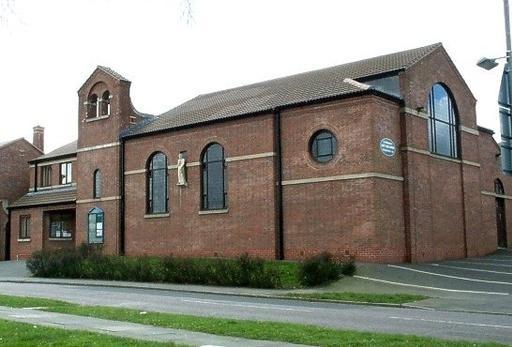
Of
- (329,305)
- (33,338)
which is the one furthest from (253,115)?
(33,338)

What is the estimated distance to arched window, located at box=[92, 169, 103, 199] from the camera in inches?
Answer: 1584

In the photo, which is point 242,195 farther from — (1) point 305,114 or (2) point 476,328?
(2) point 476,328

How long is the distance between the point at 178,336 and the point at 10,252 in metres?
41.0

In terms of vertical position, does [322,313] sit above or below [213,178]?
below

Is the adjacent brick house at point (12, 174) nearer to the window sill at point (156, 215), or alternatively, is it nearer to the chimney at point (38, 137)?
the chimney at point (38, 137)

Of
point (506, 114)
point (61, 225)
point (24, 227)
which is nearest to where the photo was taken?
point (506, 114)

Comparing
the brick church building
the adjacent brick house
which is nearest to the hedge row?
the brick church building

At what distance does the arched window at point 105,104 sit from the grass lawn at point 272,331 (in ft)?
86.5

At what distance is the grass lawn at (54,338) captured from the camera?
9.57 m

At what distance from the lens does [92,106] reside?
1645 inches

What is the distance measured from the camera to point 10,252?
48.3 m

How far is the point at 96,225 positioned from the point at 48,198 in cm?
863

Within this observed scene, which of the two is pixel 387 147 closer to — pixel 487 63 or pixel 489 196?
pixel 489 196

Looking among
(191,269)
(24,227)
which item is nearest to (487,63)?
(191,269)
